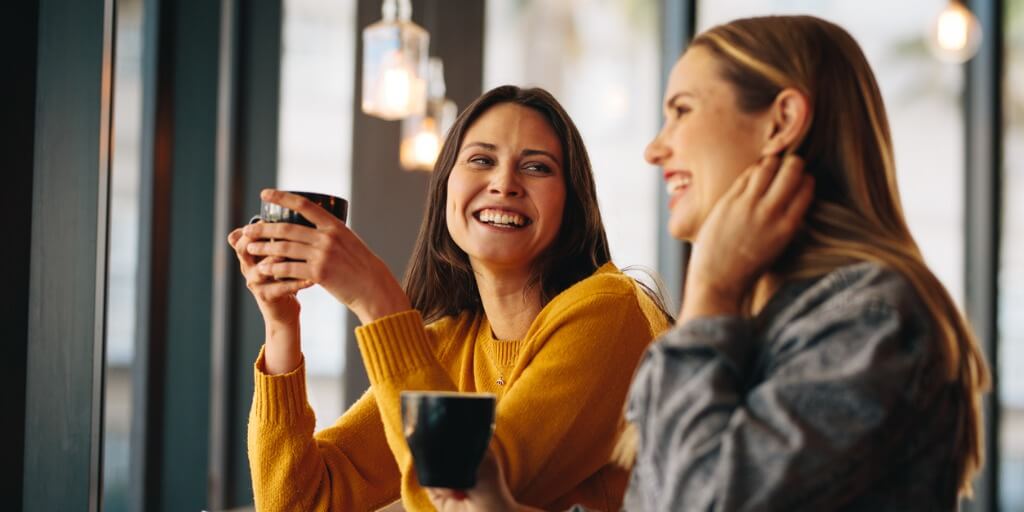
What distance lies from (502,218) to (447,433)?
0.70m

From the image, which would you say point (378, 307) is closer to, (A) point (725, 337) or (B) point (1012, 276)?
(A) point (725, 337)

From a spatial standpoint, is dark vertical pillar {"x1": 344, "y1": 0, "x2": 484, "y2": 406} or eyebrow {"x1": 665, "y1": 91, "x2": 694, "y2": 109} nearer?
eyebrow {"x1": 665, "y1": 91, "x2": 694, "y2": 109}

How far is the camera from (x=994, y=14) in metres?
4.06

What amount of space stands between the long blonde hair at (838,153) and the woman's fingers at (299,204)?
54cm

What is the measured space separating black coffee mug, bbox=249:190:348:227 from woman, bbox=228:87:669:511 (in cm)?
1

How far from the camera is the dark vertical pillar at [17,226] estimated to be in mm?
1089

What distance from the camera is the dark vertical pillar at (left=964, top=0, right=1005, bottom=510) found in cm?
406

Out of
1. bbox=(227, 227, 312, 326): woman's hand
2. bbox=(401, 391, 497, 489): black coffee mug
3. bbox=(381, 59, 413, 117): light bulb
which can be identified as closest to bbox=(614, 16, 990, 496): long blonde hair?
bbox=(401, 391, 497, 489): black coffee mug

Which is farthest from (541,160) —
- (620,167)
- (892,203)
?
(620,167)

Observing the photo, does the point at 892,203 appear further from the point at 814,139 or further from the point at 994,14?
the point at 994,14

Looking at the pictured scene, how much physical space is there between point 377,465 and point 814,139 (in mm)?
925

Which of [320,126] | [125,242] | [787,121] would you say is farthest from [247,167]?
[787,121]

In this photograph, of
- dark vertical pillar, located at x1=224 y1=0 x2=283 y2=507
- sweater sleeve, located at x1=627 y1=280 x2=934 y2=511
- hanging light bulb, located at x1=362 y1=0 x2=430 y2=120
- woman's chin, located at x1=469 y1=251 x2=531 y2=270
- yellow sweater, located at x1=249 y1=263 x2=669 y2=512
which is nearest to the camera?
sweater sleeve, located at x1=627 y1=280 x2=934 y2=511

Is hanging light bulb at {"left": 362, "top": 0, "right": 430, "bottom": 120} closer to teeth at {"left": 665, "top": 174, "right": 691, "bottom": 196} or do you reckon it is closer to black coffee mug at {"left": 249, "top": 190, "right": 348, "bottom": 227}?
black coffee mug at {"left": 249, "top": 190, "right": 348, "bottom": 227}
